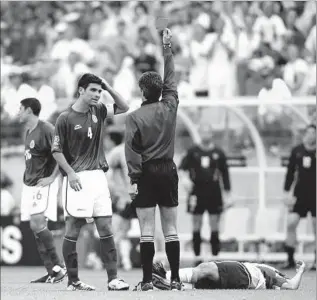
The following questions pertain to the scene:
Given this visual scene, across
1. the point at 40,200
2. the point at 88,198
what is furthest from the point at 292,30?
the point at 88,198

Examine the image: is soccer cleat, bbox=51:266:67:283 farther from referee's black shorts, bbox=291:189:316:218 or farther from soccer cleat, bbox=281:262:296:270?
referee's black shorts, bbox=291:189:316:218

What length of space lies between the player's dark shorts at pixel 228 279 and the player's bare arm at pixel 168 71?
1.83m

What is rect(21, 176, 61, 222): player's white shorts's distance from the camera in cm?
1316

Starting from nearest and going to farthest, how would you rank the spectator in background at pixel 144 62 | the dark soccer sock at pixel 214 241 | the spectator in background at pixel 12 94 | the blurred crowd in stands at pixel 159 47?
the spectator in background at pixel 12 94 → the dark soccer sock at pixel 214 241 → the blurred crowd in stands at pixel 159 47 → the spectator in background at pixel 144 62

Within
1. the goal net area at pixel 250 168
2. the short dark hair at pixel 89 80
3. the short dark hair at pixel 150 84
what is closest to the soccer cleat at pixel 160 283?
the short dark hair at pixel 150 84

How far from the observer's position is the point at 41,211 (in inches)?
519

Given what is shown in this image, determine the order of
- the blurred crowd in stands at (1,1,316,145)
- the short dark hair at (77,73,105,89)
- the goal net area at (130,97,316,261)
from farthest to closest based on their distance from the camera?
the blurred crowd in stands at (1,1,316,145) < the goal net area at (130,97,316,261) < the short dark hair at (77,73,105,89)

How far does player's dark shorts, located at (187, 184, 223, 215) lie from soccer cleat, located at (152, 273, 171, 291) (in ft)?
23.9

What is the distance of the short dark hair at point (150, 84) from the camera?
35.0 feet

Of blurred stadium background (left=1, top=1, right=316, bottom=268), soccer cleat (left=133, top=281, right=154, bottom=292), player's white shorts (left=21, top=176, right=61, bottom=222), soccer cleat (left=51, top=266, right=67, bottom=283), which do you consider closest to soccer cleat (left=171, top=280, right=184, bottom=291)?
soccer cleat (left=133, top=281, right=154, bottom=292)

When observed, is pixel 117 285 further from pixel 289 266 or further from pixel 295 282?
pixel 289 266

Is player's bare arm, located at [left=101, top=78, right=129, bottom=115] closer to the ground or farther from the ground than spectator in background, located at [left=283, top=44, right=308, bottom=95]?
closer to the ground

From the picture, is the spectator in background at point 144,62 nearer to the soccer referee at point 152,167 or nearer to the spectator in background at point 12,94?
the spectator in background at point 12,94

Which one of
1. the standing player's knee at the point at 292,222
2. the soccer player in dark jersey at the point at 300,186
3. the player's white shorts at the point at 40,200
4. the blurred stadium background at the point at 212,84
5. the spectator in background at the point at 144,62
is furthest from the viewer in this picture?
the spectator in background at the point at 144,62
